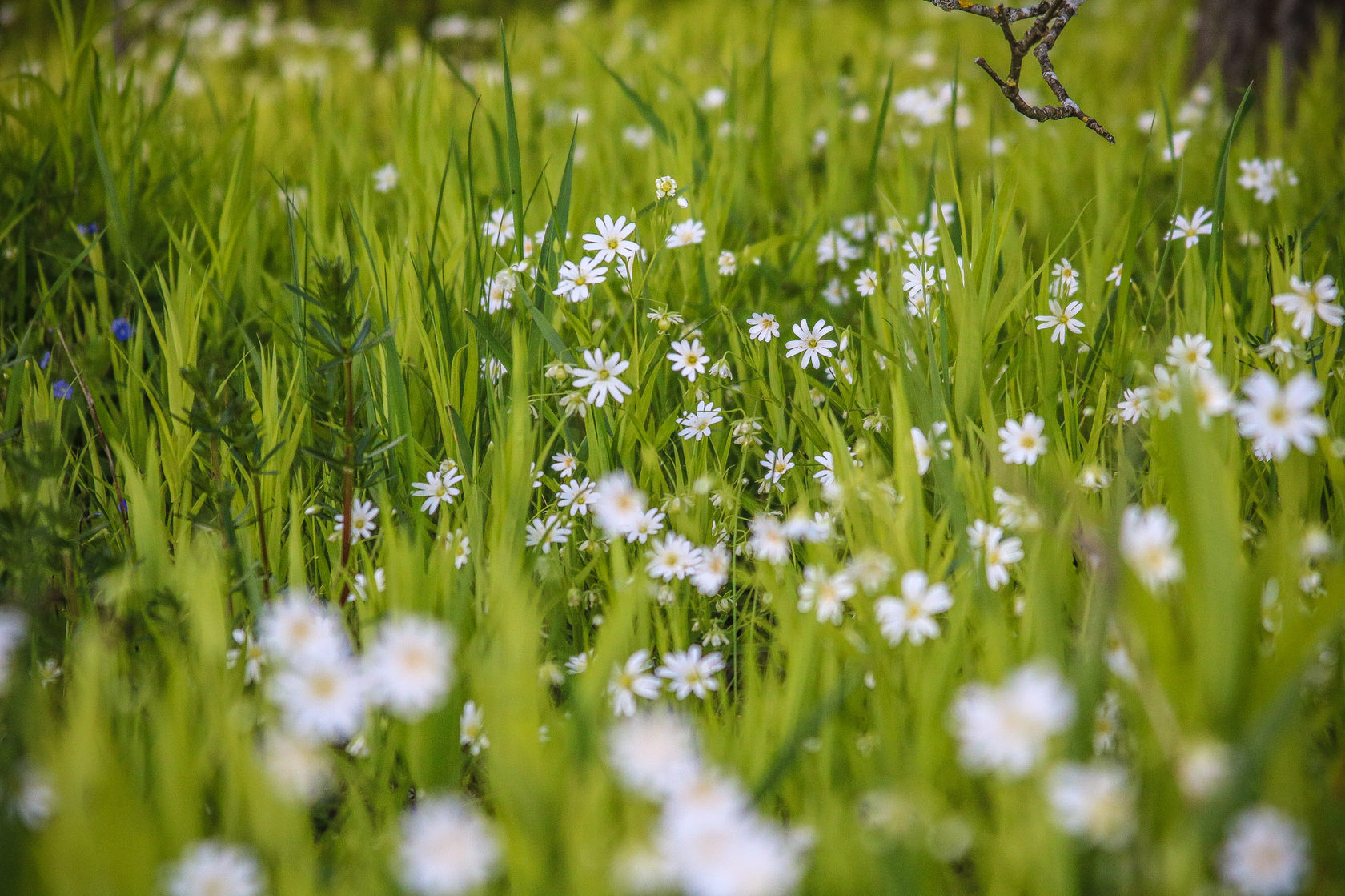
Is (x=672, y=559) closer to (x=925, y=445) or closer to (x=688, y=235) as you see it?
(x=925, y=445)

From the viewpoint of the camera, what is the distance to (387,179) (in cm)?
282

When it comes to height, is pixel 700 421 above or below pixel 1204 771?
above

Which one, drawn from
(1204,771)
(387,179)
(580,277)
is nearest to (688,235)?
(580,277)

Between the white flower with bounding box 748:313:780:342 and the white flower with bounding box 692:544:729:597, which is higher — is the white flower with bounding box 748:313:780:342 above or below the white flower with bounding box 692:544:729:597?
above

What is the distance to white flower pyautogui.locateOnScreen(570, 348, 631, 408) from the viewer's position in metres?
1.62

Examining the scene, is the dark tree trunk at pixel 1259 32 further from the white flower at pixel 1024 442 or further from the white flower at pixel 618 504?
the white flower at pixel 618 504

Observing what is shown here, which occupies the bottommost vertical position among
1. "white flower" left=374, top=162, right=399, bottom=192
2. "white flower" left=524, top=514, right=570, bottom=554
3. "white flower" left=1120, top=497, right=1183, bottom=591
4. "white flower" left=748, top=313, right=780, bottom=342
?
"white flower" left=1120, top=497, right=1183, bottom=591

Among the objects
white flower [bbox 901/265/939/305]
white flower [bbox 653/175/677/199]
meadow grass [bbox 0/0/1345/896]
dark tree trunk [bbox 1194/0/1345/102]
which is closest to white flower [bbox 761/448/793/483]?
meadow grass [bbox 0/0/1345/896]

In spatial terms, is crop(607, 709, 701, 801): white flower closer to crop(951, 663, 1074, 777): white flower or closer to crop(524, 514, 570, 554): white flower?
crop(951, 663, 1074, 777): white flower

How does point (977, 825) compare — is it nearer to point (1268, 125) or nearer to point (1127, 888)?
point (1127, 888)

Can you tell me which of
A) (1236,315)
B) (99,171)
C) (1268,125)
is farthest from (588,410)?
(1268,125)

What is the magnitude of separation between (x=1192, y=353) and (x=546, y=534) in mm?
1133

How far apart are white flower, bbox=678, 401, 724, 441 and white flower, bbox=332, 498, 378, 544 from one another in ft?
1.91

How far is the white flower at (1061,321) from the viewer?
1.80 m
